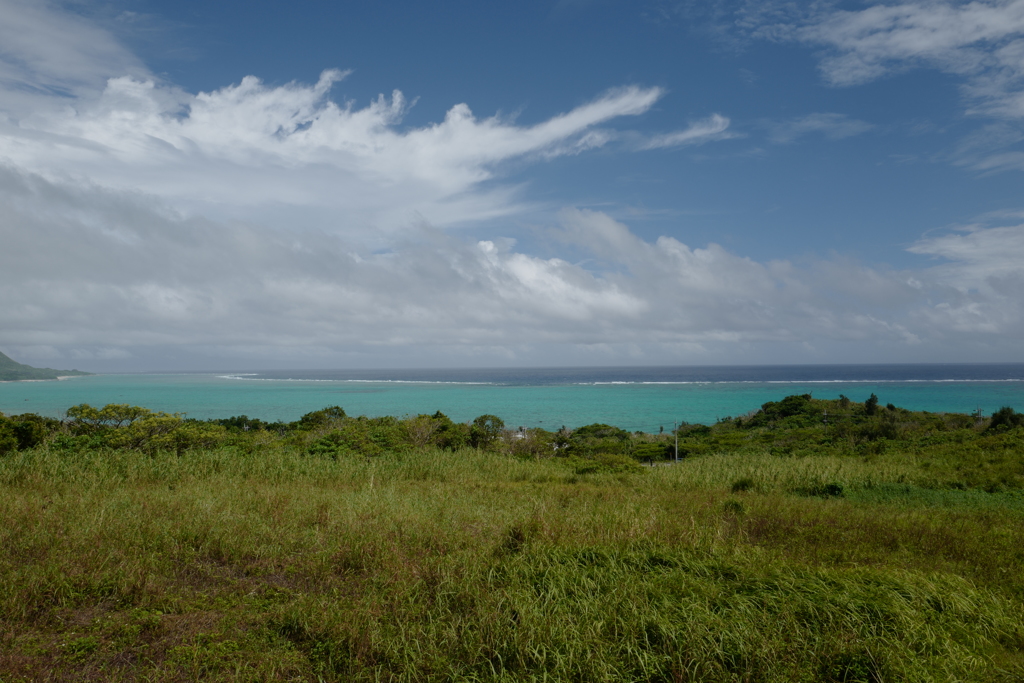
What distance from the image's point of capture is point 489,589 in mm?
5098

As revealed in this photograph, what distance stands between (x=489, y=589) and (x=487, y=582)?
22 cm

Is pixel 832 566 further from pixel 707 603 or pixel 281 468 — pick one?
pixel 281 468

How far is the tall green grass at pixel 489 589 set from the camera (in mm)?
3920

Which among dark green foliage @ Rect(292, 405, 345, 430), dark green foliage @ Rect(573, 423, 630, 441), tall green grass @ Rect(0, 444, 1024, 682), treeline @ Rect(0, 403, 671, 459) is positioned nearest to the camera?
tall green grass @ Rect(0, 444, 1024, 682)

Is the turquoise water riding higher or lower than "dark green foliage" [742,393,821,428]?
lower

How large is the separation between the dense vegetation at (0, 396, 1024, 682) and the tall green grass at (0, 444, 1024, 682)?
23mm

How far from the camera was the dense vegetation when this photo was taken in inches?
155

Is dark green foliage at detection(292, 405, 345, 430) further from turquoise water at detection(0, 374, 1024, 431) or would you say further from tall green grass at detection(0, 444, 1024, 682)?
turquoise water at detection(0, 374, 1024, 431)

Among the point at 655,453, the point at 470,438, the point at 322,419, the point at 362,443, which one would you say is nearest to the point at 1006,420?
the point at 655,453

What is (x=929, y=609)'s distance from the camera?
4570 mm

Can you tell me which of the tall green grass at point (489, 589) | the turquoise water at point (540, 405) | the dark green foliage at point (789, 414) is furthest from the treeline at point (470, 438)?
the turquoise water at point (540, 405)

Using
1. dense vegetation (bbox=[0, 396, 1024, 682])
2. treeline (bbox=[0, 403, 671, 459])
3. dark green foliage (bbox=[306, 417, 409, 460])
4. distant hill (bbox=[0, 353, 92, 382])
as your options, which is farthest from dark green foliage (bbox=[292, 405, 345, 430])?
distant hill (bbox=[0, 353, 92, 382])

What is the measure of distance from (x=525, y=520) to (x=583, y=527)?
775 mm

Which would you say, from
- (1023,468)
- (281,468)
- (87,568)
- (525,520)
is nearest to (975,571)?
(525,520)
